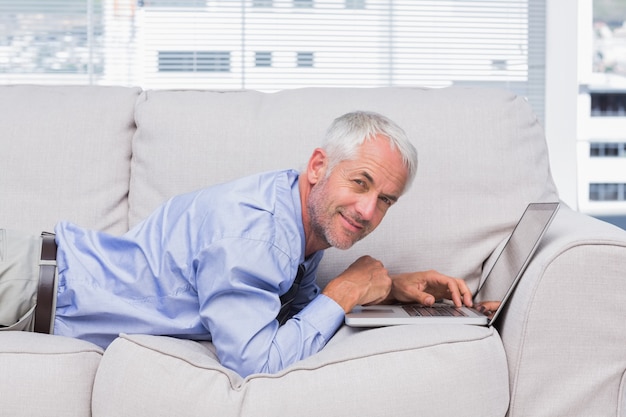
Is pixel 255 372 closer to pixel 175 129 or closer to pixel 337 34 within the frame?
pixel 175 129

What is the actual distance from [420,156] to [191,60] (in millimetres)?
1820

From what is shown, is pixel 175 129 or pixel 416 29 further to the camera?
pixel 416 29

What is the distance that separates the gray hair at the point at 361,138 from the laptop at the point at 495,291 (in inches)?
10.9

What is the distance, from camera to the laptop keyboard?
5.45 ft

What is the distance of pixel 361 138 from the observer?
161cm

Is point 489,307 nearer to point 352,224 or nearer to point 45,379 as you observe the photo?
point 352,224

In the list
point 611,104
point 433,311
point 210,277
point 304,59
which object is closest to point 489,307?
point 433,311

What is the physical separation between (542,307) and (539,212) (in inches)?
13.2

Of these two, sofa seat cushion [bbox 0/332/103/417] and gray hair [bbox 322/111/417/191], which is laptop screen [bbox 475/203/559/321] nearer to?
gray hair [bbox 322/111/417/191]

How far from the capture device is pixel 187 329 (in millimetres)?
1635

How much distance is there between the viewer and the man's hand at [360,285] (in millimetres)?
1666

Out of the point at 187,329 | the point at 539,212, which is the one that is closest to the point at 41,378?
the point at 187,329

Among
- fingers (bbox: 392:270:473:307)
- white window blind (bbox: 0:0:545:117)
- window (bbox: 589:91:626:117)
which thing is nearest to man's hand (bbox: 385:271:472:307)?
fingers (bbox: 392:270:473:307)

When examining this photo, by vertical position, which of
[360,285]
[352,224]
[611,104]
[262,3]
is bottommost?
[360,285]
